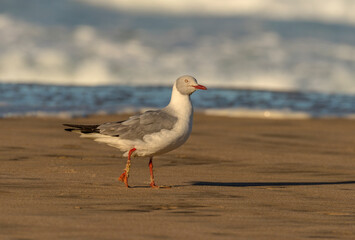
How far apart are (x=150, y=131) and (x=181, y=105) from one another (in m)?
0.41

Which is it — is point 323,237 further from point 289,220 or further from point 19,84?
point 19,84

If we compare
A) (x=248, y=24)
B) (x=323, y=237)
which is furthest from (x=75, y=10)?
(x=323, y=237)

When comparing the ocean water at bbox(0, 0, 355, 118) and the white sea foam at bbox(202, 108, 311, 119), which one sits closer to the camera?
the white sea foam at bbox(202, 108, 311, 119)

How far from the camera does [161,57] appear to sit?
851 inches

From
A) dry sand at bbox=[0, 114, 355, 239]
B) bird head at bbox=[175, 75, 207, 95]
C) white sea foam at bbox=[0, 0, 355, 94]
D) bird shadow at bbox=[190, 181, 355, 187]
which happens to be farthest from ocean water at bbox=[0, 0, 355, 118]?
bird head at bbox=[175, 75, 207, 95]

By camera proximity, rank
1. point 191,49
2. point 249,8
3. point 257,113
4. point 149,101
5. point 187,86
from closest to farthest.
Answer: point 187,86 < point 257,113 < point 149,101 < point 191,49 < point 249,8

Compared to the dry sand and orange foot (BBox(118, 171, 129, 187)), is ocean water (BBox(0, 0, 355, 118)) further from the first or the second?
orange foot (BBox(118, 171, 129, 187))

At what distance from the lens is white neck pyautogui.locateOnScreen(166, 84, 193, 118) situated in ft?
21.3

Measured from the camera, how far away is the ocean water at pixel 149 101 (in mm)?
13328

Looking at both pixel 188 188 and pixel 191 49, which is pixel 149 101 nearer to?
pixel 191 49

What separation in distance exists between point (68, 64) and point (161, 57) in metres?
2.85

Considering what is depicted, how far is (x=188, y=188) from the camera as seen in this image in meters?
6.17

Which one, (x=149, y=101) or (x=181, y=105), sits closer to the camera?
(x=181, y=105)

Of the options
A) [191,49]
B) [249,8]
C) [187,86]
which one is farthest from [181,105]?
[249,8]
